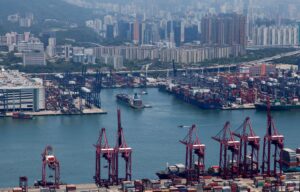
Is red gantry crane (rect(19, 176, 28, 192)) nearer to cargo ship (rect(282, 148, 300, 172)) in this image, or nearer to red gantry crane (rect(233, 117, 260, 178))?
red gantry crane (rect(233, 117, 260, 178))

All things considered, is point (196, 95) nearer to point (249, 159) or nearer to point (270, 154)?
point (270, 154)

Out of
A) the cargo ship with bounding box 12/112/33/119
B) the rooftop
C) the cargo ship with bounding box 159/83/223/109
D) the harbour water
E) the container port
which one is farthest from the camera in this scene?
the cargo ship with bounding box 159/83/223/109

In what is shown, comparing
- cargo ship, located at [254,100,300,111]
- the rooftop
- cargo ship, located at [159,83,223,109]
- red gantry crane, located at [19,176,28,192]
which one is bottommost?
red gantry crane, located at [19,176,28,192]

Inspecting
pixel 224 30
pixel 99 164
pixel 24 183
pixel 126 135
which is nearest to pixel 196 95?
pixel 126 135

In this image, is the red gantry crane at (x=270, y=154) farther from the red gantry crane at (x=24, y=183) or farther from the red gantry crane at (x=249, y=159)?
the red gantry crane at (x=24, y=183)

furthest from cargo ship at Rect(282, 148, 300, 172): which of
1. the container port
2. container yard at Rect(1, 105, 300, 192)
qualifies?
the container port
